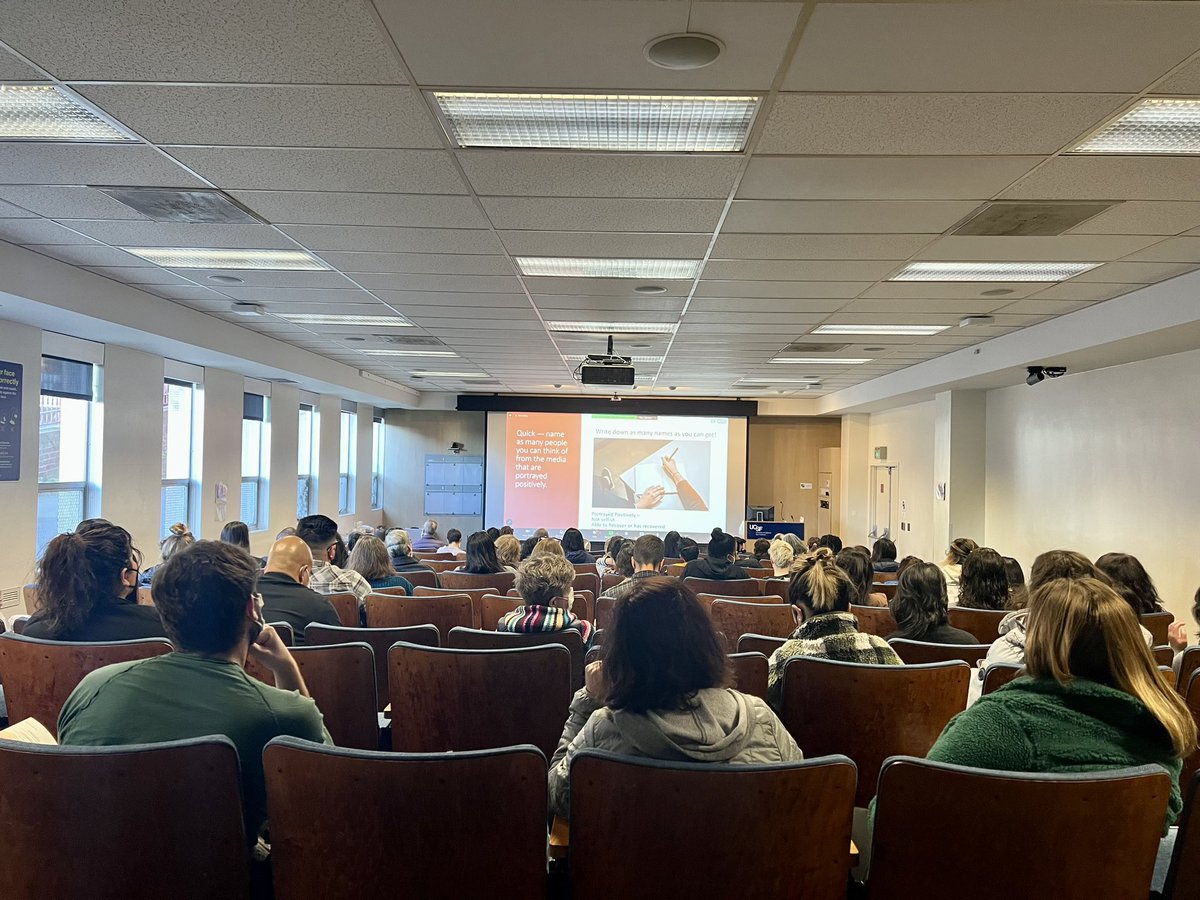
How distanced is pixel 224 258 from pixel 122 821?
4.56 meters

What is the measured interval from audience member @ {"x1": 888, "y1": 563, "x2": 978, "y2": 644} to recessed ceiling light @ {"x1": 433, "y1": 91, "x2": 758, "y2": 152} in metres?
1.99

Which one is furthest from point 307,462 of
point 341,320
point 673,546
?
point 673,546

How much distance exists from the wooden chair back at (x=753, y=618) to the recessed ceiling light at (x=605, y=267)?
2223mm

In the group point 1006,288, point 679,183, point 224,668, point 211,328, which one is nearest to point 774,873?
point 224,668

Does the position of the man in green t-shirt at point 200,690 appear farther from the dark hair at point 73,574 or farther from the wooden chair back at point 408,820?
the dark hair at point 73,574

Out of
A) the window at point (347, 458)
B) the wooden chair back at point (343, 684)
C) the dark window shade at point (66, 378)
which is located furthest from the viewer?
the window at point (347, 458)

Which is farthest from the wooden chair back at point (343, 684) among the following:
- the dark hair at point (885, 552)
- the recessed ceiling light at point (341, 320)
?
the dark hair at point (885, 552)

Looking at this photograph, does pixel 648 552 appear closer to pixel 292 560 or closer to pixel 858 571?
pixel 858 571

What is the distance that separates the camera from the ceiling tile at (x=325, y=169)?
10.8 ft

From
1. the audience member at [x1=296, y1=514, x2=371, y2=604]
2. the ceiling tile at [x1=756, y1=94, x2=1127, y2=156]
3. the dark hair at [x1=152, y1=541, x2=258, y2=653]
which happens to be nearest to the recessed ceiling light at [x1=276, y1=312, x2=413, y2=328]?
the audience member at [x1=296, y1=514, x2=371, y2=604]

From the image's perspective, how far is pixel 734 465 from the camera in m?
13.6

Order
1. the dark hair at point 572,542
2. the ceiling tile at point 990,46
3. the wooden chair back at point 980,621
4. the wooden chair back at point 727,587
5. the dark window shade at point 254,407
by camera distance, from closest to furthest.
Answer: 1. the ceiling tile at point 990,46
2. the wooden chair back at point 980,621
3. the wooden chair back at point 727,587
4. the dark hair at point 572,542
5. the dark window shade at point 254,407

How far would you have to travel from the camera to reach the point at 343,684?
2.63m

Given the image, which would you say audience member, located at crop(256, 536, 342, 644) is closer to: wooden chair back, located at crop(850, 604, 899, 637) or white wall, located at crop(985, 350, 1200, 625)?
wooden chair back, located at crop(850, 604, 899, 637)
